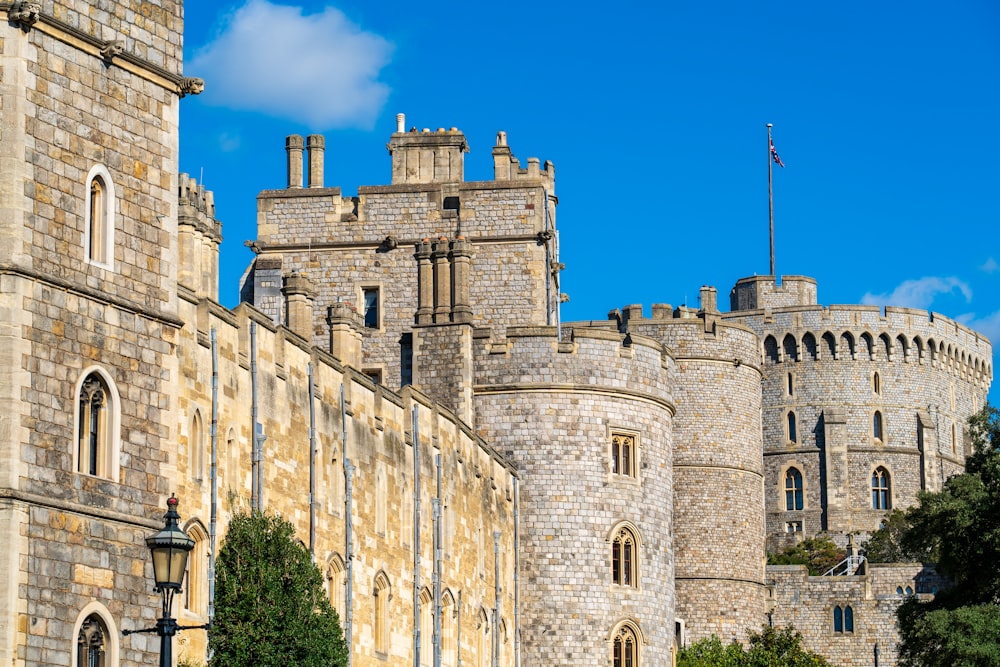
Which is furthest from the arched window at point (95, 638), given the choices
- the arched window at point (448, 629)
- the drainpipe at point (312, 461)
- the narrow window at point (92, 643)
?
the arched window at point (448, 629)

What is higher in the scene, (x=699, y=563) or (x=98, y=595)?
(x=699, y=563)

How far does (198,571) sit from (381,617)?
994 cm

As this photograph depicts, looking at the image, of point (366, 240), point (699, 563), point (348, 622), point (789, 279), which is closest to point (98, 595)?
point (348, 622)

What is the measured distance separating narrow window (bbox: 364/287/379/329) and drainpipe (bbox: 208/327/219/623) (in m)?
23.9

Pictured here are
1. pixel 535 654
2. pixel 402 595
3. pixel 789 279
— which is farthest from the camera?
pixel 789 279

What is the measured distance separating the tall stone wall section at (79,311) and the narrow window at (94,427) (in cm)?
8

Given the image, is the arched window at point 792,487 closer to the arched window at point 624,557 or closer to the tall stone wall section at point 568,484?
the tall stone wall section at point 568,484

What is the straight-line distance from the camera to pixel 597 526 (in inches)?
2042

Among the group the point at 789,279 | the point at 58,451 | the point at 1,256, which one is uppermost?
the point at 789,279

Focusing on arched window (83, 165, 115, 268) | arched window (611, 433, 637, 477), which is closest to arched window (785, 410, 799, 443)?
arched window (611, 433, 637, 477)

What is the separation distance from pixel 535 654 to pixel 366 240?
12.7 m

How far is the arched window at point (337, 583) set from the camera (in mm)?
37969

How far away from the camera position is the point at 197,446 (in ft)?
104

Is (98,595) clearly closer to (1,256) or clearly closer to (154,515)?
(154,515)
